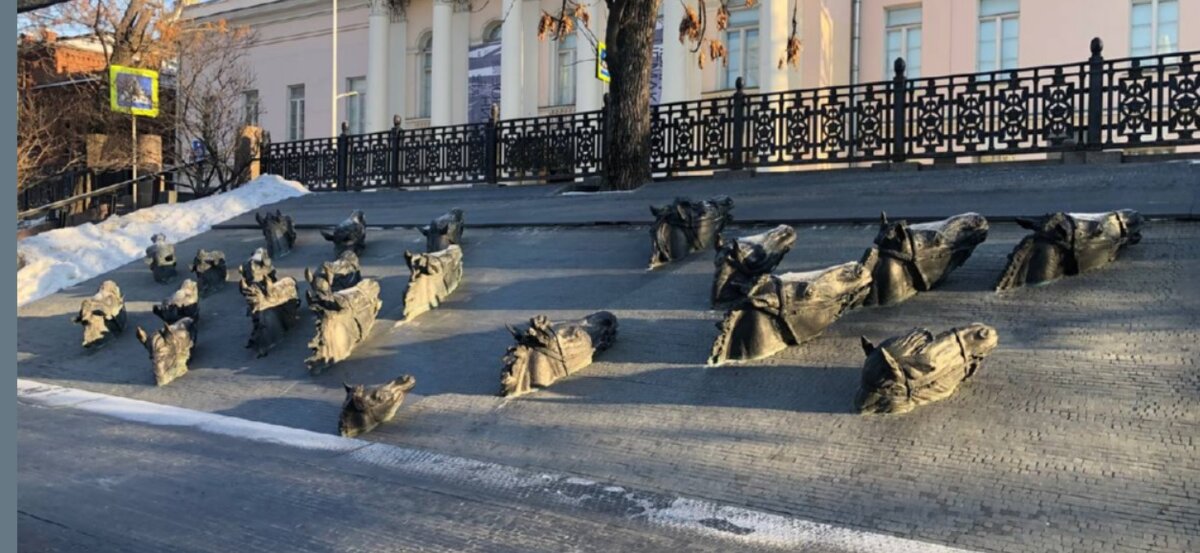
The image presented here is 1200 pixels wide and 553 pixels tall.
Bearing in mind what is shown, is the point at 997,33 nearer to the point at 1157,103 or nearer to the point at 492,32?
the point at 1157,103

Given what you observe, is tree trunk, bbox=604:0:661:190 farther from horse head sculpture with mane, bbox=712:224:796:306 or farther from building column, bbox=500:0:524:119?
building column, bbox=500:0:524:119

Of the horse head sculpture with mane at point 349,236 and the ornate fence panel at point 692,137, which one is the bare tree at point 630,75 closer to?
the ornate fence panel at point 692,137

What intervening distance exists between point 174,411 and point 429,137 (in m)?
13.2

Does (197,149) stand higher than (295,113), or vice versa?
(295,113)

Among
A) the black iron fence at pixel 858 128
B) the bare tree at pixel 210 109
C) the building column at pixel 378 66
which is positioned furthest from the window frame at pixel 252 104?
the black iron fence at pixel 858 128

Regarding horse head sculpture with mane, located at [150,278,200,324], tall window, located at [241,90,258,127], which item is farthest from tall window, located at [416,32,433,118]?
horse head sculpture with mane, located at [150,278,200,324]

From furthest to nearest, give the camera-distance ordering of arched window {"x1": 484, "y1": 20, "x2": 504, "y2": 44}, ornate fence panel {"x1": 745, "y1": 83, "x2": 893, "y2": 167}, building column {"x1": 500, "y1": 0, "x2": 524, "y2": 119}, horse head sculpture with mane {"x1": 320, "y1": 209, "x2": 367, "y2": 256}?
arched window {"x1": 484, "y1": 20, "x2": 504, "y2": 44} < building column {"x1": 500, "y1": 0, "x2": 524, "y2": 119} < ornate fence panel {"x1": 745, "y1": 83, "x2": 893, "y2": 167} < horse head sculpture with mane {"x1": 320, "y1": 209, "x2": 367, "y2": 256}

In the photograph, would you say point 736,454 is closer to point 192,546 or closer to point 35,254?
point 192,546

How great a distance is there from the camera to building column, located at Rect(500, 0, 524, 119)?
101 ft

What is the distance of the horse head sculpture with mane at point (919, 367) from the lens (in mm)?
5141

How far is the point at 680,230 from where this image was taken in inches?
344

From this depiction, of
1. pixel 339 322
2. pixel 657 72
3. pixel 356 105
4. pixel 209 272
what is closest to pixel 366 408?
pixel 339 322

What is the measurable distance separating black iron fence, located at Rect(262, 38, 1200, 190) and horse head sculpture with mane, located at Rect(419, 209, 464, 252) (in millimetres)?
5791

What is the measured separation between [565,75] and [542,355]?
86.3 feet
